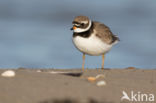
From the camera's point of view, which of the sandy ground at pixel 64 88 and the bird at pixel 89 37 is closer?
the sandy ground at pixel 64 88

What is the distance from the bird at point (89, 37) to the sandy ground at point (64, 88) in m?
1.76

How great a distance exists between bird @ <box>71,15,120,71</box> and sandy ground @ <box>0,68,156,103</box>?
1760 mm

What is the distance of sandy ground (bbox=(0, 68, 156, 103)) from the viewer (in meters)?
6.17

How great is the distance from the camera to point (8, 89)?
642cm

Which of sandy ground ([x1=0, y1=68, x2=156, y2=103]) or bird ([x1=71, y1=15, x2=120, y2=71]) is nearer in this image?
sandy ground ([x1=0, y1=68, x2=156, y2=103])

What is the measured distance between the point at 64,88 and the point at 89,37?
3.56 meters

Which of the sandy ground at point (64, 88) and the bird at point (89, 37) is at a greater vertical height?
the bird at point (89, 37)

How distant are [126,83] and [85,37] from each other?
7.98 ft

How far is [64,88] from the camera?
21.7ft

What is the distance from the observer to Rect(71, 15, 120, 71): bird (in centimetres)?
999

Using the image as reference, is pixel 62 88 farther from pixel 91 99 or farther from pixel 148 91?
pixel 148 91

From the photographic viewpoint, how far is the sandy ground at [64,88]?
20.2 ft

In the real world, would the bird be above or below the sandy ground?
above

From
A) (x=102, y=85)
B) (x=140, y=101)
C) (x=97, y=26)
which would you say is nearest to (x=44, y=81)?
(x=102, y=85)
